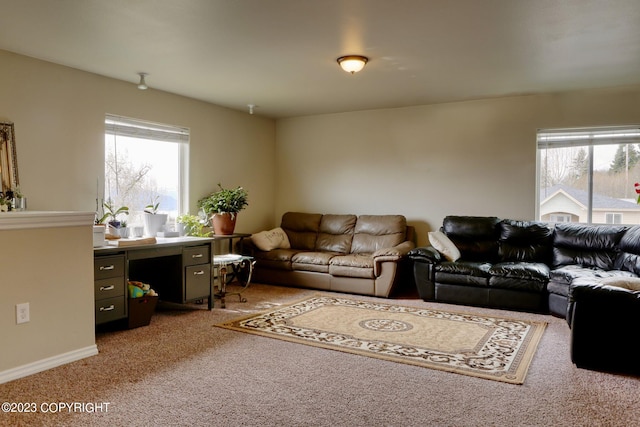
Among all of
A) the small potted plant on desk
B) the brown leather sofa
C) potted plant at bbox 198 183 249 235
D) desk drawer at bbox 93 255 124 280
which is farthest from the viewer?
potted plant at bbox 198 183 249 235

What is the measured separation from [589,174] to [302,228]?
3792 millimetres

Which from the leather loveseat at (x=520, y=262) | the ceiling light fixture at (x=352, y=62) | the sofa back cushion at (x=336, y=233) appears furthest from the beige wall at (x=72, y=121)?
the leather loveseat at (x=520, y=262)

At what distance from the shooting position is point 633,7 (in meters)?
2.94

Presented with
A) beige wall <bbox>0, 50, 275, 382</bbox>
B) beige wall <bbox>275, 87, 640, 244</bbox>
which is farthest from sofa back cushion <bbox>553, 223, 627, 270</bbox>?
beige wall <bbox>0, 50, 275, 382</bbox>

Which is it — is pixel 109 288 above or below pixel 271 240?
below

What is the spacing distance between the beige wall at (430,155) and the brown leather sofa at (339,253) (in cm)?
37

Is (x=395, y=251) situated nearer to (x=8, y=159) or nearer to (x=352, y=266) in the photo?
(x=352, y=266)

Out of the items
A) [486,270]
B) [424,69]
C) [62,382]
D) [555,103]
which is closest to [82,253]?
[62,382]

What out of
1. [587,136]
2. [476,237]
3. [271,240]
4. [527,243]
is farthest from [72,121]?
[587,136]

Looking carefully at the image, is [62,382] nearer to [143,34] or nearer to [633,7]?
[143,34]

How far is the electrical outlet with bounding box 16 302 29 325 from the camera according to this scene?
296 centimetres

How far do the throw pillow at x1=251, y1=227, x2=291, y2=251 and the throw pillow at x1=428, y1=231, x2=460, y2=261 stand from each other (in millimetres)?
2164

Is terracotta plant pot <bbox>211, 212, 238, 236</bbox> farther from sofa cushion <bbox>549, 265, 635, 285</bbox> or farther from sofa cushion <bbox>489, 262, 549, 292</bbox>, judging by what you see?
sofa cushion <bbox>549, 265, 635, 285</bbox>

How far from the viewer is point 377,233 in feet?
20.4
